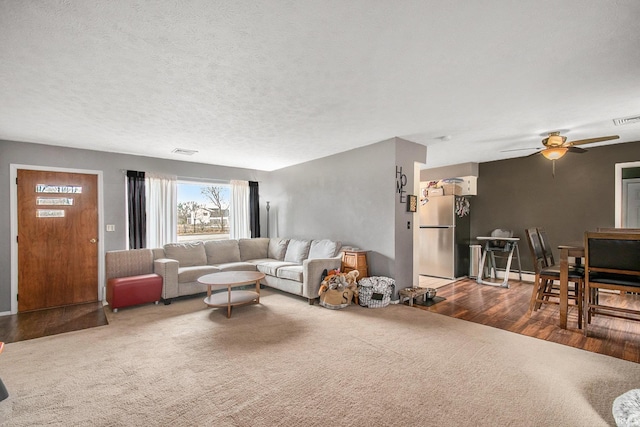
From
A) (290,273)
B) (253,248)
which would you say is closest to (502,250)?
(290,273)

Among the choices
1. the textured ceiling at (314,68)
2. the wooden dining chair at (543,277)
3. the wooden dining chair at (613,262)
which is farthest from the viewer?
the wooden dining chair at (543,277)

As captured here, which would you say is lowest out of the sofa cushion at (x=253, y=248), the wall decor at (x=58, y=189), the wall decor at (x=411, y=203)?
the sofa cushion at (x=253, y=248)

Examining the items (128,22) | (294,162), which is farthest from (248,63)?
(294,162)

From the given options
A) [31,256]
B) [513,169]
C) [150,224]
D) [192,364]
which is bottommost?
[192,364]

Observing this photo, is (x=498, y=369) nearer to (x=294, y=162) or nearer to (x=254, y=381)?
(x=254, y=381)

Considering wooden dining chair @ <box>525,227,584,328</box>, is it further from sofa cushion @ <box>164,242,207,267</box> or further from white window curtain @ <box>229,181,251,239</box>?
white window curtain @ <box>229,181,251,239</box>

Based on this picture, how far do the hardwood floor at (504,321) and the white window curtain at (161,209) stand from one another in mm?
1415

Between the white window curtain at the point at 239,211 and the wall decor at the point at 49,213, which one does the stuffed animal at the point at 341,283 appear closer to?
the white window curtain at the point at 239,211

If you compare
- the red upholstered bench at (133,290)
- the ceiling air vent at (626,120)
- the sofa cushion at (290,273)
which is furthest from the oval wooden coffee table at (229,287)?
the ceiling air vent at (626,120)

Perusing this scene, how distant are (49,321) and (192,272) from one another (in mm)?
1782

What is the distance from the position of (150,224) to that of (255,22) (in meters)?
4.78

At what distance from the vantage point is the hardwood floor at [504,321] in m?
3.05

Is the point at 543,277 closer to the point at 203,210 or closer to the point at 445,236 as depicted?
the point at 445,236

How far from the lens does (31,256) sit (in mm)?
4426
